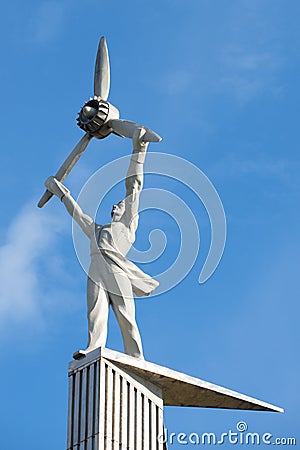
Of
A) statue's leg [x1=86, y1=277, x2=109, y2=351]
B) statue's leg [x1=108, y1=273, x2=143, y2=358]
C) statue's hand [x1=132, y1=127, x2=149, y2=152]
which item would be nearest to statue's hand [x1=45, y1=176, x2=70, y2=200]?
statue's hand [x1=132, y1=127, x2=149, y2=152]

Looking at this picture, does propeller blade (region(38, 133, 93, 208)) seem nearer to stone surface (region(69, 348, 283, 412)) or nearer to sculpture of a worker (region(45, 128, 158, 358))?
sculpture of a worker (region(45, 128, 158, 358))

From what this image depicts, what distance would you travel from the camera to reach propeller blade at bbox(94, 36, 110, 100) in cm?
2564

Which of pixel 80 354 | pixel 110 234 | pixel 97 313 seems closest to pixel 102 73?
Result: pixel 110 234

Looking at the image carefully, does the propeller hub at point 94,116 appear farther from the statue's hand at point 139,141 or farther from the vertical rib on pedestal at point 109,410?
the vertical rib on pedestal at point 109,410

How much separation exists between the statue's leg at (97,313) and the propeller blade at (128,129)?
10.2 ft

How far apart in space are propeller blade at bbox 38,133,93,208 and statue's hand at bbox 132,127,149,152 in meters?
1.45

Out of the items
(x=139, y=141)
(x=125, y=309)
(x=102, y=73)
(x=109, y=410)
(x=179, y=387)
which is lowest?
(x=109, y=410)

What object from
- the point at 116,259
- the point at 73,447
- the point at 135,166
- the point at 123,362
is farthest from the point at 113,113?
the point at 73,447

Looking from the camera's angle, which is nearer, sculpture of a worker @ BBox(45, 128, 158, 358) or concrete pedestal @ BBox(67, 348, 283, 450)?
concrete pedestal @ BBox(67, 348, 283, 450)

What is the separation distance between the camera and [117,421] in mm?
21922

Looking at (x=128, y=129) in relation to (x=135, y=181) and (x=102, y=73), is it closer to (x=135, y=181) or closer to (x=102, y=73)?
(x=135, y=181)

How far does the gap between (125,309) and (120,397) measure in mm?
2065

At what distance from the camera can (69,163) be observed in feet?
82.7

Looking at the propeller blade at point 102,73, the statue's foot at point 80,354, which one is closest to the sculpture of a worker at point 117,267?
the statue's foot at point 80,354
